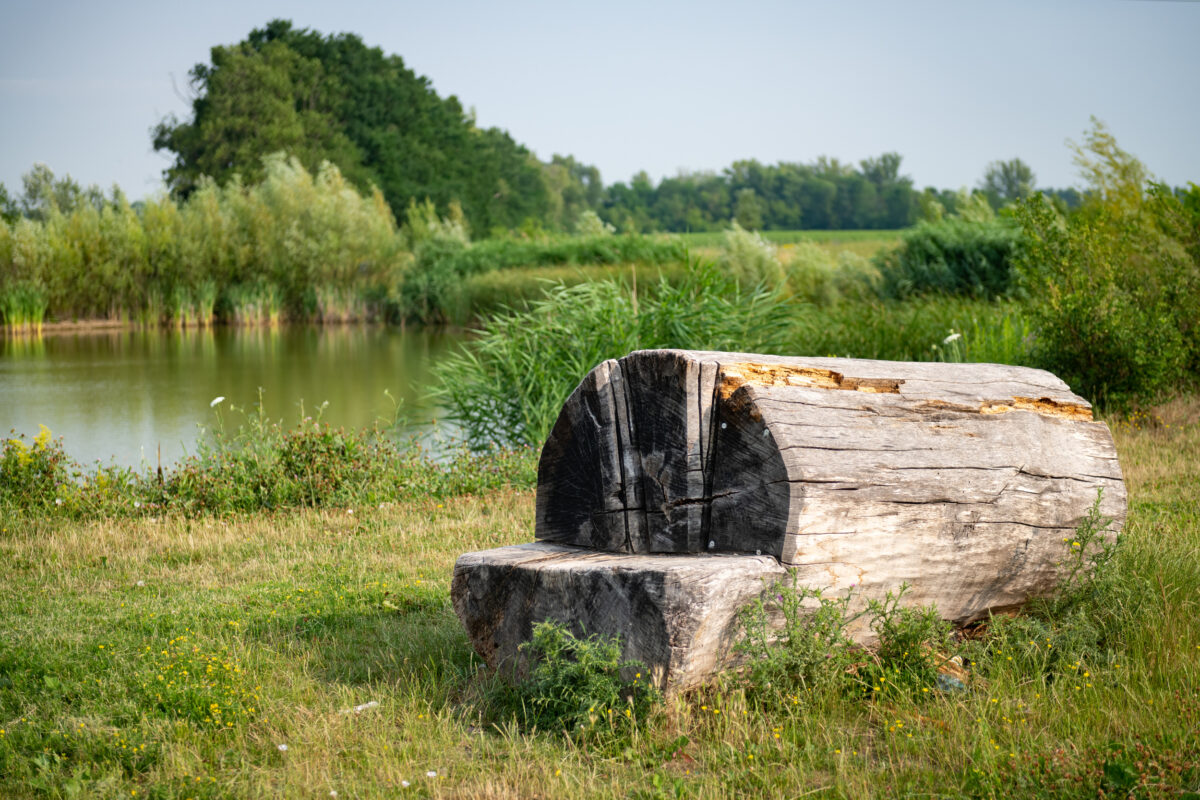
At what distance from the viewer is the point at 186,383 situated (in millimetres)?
16266

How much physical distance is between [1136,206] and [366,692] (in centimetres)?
1124

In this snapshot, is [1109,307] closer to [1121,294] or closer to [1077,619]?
[1121,294]

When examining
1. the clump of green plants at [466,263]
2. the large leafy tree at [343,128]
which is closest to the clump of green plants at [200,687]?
the clump of green plants at [466,263]

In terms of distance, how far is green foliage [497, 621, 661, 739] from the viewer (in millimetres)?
3016

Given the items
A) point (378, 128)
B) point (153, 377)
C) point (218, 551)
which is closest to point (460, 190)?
point (378, 128)

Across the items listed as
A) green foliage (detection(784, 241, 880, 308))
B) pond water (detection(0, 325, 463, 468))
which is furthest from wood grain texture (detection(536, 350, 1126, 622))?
green foliage (detection(784, 241, 880, 308))

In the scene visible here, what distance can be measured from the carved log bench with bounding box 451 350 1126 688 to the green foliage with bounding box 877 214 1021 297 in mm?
14808

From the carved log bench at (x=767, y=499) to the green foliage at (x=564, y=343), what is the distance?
18.2ft

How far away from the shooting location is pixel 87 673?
143 inches

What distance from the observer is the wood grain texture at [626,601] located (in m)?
3.01

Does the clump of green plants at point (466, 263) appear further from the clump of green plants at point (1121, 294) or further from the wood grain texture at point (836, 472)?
the wood grain texture at point (836, 472)

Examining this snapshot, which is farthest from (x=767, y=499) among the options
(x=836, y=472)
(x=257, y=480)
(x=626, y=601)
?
(x=257, y=480)

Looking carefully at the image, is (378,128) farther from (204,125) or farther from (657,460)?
(657,460)

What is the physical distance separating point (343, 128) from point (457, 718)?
5089cm
